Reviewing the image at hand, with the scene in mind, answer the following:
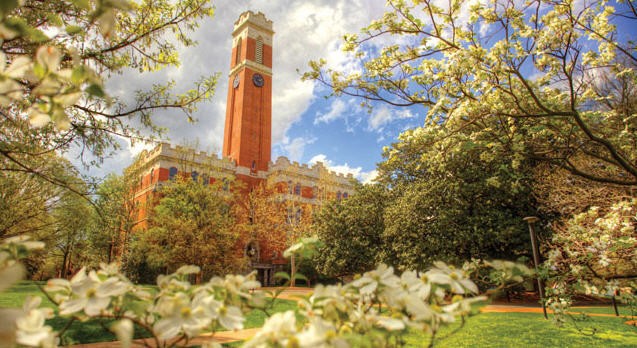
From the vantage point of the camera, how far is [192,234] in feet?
54.0

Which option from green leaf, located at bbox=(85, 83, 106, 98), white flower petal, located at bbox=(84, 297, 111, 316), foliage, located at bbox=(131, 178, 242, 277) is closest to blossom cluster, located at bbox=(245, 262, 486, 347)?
white flower petal, located at bbox=(84, 297, 111, 316)

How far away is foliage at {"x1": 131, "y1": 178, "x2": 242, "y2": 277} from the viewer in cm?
1655

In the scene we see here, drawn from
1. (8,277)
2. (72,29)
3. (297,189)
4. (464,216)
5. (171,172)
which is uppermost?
(171,172)

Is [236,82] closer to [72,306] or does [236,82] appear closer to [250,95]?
[250,95]

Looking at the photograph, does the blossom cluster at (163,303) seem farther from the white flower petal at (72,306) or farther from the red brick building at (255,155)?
the red brick building at (255,155)

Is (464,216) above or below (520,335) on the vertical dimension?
above

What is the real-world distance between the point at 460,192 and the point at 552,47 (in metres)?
11.2

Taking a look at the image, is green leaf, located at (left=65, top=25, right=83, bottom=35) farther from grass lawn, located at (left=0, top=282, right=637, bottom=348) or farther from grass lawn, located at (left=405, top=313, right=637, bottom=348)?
grass lawn, located at (left=405, top=313, right=637, bottom=348)

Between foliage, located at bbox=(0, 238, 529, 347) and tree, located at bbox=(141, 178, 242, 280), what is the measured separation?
634 inches

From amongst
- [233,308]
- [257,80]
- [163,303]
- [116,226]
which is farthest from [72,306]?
[257,80]

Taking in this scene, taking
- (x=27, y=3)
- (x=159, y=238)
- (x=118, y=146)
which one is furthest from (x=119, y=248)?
(x=27, y=3)

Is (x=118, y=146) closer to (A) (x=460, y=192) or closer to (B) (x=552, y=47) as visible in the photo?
(B) (x=552, y=47)

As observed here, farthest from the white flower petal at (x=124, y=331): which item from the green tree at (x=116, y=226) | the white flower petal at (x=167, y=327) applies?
the green tree at (x=116, y=226)

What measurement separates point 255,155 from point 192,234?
58.1 feet
